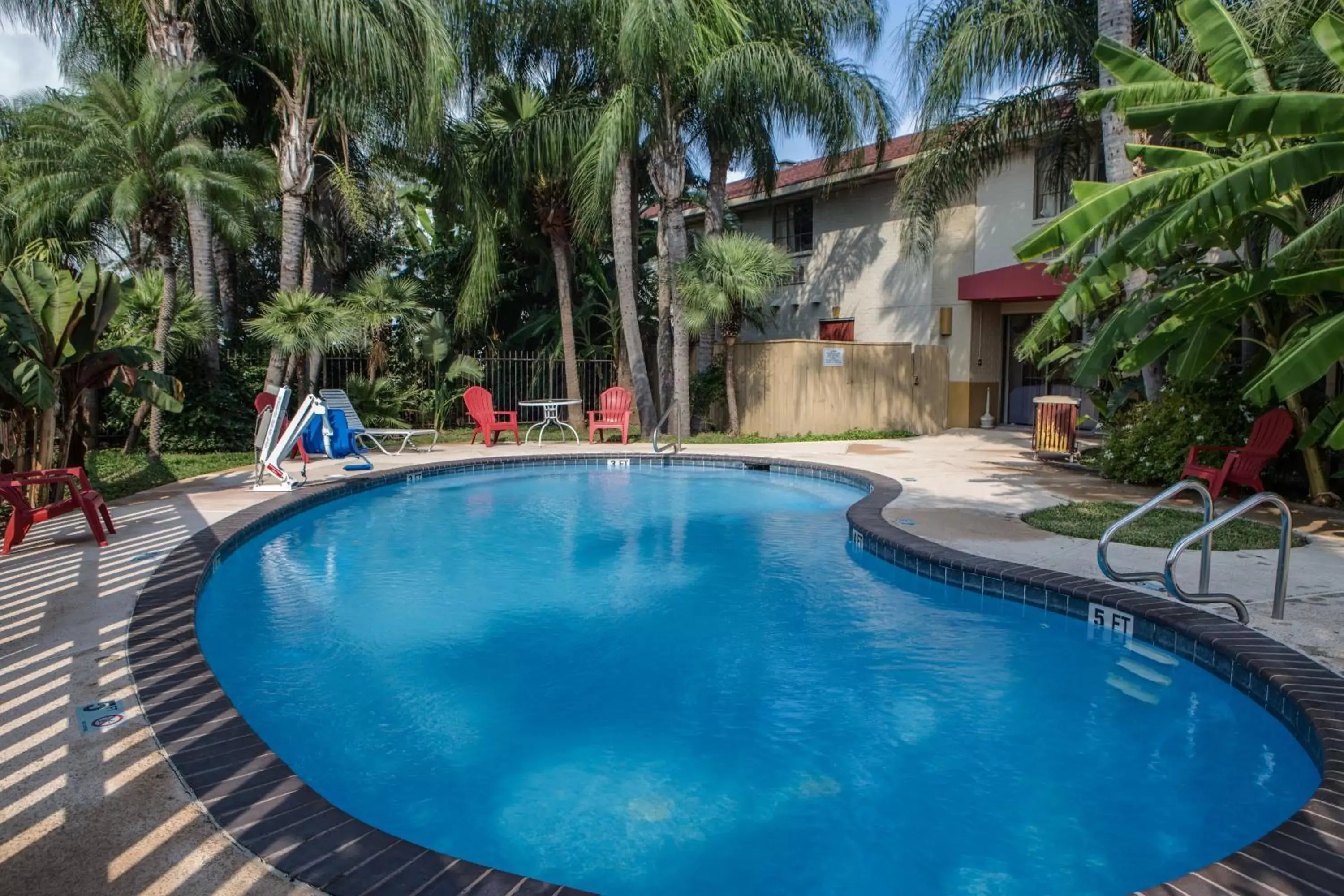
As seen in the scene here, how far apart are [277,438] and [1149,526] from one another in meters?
9.06

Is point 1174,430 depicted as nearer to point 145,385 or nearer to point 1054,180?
point 1054,180

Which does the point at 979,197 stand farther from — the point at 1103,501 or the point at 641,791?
the point at 641,791

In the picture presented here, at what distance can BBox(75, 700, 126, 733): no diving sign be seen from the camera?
3.53 m

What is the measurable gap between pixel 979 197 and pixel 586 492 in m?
10.5

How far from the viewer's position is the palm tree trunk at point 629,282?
1556 centimetres

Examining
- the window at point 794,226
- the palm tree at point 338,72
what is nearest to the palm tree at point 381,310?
the palm tree at point 338,72

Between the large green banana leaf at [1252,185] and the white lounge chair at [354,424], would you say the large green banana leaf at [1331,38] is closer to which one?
the large green banana leaf at [1252,185]

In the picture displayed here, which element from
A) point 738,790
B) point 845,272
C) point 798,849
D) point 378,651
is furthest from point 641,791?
point 845,272

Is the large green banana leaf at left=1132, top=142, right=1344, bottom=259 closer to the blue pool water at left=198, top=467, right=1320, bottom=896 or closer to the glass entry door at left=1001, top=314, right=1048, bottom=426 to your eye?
the blue pool water at left=198, top=467, right=1320, bottom=896

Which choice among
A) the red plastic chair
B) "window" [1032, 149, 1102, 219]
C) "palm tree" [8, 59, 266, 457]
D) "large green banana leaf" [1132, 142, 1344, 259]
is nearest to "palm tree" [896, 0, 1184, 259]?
"window" [1032, 149, 1102, 219]

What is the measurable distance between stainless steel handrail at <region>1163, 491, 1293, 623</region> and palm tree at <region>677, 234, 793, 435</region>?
10.8m

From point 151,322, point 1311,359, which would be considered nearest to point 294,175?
point 151,322

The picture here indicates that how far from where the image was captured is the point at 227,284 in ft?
55.5

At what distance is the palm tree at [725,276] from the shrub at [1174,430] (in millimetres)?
6865
